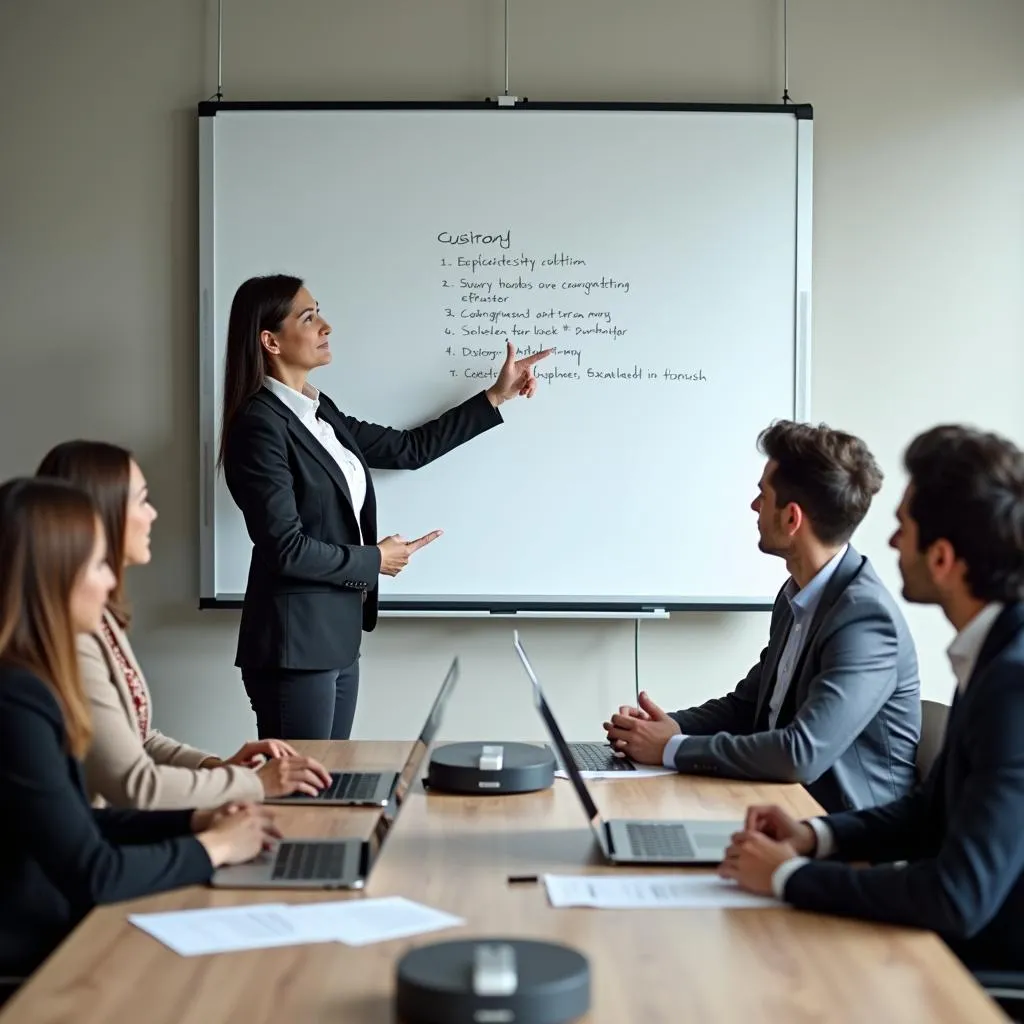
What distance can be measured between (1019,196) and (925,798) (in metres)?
2.50

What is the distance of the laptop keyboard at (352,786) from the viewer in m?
2.26

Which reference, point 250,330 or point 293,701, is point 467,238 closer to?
point 250,330

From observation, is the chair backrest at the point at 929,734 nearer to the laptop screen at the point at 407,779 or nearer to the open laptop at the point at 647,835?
the open laptop at the point at 647,835

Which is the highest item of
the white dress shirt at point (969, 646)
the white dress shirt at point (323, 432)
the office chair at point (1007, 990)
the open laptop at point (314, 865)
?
the white dress shirt at point (323, 432)

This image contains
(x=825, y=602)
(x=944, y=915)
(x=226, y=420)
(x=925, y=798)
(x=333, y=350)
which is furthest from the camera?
(x=333, y=350)

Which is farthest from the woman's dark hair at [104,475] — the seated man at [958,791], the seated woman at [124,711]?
the seated man at [958,791]

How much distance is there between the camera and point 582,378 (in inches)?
153

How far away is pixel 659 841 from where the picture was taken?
1.96m

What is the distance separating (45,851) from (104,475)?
70 centimetres

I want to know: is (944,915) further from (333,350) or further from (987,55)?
(987,55)

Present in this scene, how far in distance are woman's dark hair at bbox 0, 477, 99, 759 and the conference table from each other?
28cm

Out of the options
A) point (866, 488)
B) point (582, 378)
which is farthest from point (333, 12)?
point (866, 488)

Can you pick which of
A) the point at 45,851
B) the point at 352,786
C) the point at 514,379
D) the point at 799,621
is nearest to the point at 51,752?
the point at 45,851

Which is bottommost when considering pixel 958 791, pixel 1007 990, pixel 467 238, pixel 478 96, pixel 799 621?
pixel 1007 990
